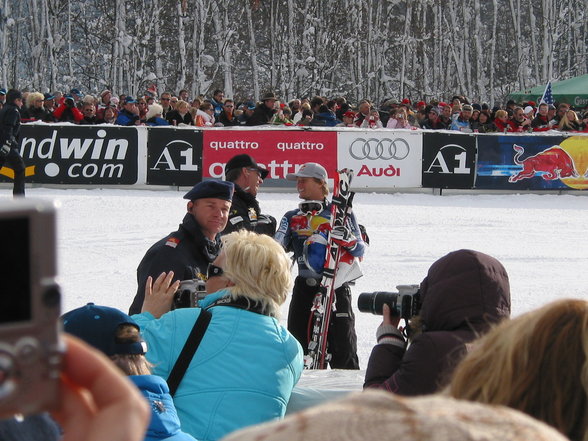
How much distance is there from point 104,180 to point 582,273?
898cm

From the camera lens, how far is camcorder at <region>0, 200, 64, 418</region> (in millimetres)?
1009

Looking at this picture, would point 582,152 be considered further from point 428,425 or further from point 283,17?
point 283,17

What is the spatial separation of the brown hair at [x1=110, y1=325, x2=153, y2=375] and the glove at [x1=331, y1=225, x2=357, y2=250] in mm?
3613

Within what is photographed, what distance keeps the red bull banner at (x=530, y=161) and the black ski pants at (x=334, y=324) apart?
1138 centimetres

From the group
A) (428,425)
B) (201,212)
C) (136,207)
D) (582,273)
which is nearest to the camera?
(428,425)

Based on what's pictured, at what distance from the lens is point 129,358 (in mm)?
2717

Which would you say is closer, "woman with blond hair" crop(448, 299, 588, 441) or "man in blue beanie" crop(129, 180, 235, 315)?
"woman with blond hair" crop(448, 299, 588, 441)

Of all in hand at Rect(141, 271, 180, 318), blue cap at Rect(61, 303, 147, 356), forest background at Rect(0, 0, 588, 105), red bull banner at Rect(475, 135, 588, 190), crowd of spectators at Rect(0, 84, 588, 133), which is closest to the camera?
blue cap at Rect(61, 303, 147, 356)

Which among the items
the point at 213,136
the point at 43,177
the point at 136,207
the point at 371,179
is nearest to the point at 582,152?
the point at 371,179

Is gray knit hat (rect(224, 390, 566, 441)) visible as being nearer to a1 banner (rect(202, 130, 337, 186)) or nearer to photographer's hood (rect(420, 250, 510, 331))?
photographer's hood (rect(420, 250, 510, 331))

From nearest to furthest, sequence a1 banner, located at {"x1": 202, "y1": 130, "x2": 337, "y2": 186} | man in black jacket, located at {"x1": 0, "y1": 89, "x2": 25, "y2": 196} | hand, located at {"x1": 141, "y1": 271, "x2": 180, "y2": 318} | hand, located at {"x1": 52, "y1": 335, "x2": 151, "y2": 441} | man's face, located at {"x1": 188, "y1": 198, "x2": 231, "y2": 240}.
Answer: hand, located at {"x1": 52, "y1": 335, "x2": 151, "y2": 441}, hand, located at {"x1": 141, "y1": 271, "x2": 180, "y2": 318}, man's face, located at {"x1": 188, "y1": 198, "x2": 231, "y2": 240}, man in black jacket, located at {"x1": 0, "y1": 89, "x2": 25, "y2": 196}, a1 banner, located at {"x1": 202, "y1": 130, "x2": 337, "y2": 186}

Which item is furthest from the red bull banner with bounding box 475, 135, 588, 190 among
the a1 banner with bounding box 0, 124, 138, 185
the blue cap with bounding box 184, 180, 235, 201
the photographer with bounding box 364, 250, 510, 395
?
the photographer with bounding box 364, 250, 510, 395

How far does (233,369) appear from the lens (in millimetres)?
3529

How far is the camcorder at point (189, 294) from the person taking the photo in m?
4.21
